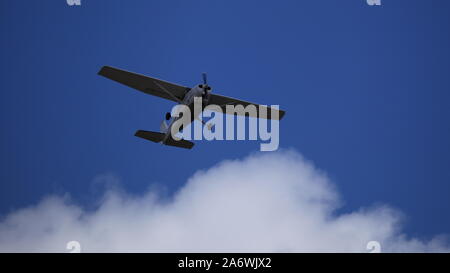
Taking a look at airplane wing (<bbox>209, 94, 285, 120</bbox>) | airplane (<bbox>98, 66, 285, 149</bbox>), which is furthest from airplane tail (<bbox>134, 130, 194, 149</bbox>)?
airplane wing (<bbox>209, 94, 285, 120</bbox>)

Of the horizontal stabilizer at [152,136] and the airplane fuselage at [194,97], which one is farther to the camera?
the horizontal stabilizer at [152,136]

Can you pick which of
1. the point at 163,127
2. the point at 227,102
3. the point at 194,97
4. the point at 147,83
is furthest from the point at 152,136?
the point at 194,97

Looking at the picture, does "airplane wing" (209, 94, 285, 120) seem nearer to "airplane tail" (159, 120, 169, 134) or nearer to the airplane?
the airplane

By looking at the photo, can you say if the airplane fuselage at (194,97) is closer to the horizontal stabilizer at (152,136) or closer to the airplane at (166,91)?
the airplane at (166,91)

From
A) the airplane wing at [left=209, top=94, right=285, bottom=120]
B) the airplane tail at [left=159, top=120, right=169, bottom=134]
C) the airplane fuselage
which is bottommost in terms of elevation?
the airplane fuselage

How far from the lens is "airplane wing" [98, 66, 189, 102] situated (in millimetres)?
30828

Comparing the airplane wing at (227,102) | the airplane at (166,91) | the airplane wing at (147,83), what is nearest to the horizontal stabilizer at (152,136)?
the airplane at (166,91)

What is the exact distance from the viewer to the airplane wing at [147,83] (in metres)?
30.8
